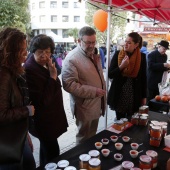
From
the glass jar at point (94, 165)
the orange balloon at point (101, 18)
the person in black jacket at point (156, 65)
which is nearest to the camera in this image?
the glass jar at point (94, 165)

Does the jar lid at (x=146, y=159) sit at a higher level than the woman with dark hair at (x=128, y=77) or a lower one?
lower

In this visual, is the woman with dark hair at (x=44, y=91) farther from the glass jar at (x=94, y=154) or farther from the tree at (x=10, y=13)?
the tree at (x=10, y=13)

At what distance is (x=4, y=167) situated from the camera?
1.36 m

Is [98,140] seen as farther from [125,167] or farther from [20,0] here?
[20,0]

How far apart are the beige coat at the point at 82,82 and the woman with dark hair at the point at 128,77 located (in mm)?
426

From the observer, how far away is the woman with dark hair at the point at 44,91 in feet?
5.06

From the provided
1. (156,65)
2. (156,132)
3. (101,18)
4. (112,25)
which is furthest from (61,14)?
(156,132)

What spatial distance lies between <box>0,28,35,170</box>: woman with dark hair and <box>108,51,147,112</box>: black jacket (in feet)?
4.45

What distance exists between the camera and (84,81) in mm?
1992

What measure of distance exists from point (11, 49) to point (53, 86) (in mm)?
454

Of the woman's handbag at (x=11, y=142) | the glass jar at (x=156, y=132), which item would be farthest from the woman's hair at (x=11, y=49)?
the glass jar at (x=156, y=132)

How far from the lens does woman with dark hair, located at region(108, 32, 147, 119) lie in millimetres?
2414

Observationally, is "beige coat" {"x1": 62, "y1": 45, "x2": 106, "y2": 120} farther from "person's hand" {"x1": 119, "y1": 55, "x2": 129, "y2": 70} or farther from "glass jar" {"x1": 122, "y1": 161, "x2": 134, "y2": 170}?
"glass jar" {"x1": 122, "y1": 161, "x2": 134, "y2": 170}

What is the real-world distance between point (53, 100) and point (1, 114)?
0.48 metres
